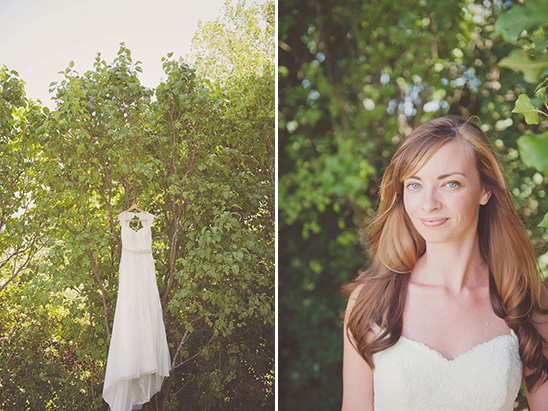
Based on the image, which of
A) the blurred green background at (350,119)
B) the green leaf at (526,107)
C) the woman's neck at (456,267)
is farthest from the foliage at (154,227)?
the green leaf at (526,107)

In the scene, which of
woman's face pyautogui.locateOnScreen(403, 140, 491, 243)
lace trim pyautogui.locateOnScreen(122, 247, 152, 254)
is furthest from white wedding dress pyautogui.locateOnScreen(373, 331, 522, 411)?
lace trim pyautogui.locateOnScreen(122, 247, 152, 254)

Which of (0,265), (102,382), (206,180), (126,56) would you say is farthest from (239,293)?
(126,56)

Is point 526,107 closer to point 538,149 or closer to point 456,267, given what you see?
point 456,267

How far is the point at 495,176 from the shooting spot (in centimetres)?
151

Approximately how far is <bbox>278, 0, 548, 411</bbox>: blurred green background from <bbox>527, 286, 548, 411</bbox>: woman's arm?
328mm

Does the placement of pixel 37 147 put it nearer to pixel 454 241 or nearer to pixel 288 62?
pixel 288 62

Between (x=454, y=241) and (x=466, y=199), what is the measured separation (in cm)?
15

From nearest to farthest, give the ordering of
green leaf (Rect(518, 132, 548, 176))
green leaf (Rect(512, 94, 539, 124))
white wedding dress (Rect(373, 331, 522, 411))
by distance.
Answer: green leaf (Rect(518, 132, 548, 176)) → green leaf (Rect(512, 94, 539, 124)) → white wedding dress (Rect(373, 331, 522, 411))

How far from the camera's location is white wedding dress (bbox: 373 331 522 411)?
1.39 metres

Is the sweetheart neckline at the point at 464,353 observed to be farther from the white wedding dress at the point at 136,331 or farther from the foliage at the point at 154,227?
the white wedding dress at the point at 136,331

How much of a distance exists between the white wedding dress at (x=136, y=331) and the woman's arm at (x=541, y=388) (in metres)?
1.51

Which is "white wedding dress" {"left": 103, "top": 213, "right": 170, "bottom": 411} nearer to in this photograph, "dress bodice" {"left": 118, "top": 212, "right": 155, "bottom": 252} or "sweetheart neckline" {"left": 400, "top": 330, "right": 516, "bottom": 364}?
"dress bodice" {"left": 118, "top": 212, "right": 155, "bottom": 252}

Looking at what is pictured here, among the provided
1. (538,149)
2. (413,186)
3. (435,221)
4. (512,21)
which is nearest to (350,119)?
(413,186)

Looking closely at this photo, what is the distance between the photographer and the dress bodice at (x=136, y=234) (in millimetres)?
2262
